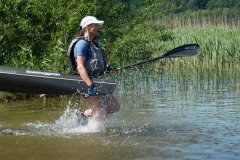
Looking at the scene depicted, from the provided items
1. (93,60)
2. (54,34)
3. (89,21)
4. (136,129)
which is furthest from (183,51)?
(54,34)

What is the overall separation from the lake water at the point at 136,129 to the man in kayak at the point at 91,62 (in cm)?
25

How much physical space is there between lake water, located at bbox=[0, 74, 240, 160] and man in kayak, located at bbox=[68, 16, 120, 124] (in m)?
0.25

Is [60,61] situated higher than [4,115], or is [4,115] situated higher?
[60,61]

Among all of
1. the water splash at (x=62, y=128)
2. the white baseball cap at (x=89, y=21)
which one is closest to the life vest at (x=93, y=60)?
the white baseball cap at (x=89, y=21)

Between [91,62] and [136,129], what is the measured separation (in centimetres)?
122

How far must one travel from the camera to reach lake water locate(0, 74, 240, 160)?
6168 mm

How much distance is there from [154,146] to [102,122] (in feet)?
3.47

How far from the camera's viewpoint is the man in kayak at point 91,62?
694cm

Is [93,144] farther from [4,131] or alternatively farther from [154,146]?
[4,131]

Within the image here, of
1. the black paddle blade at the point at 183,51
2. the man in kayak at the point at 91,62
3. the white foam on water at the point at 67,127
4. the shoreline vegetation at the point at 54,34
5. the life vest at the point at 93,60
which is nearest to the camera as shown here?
the man in kayak at the point at 91,62

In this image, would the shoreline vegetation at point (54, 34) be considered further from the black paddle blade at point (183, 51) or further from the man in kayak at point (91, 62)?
the man in kayak at point (91, 62)

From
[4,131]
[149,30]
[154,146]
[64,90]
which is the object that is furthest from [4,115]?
[149,30]

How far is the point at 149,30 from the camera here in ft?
44.5

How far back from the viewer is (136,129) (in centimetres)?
770
